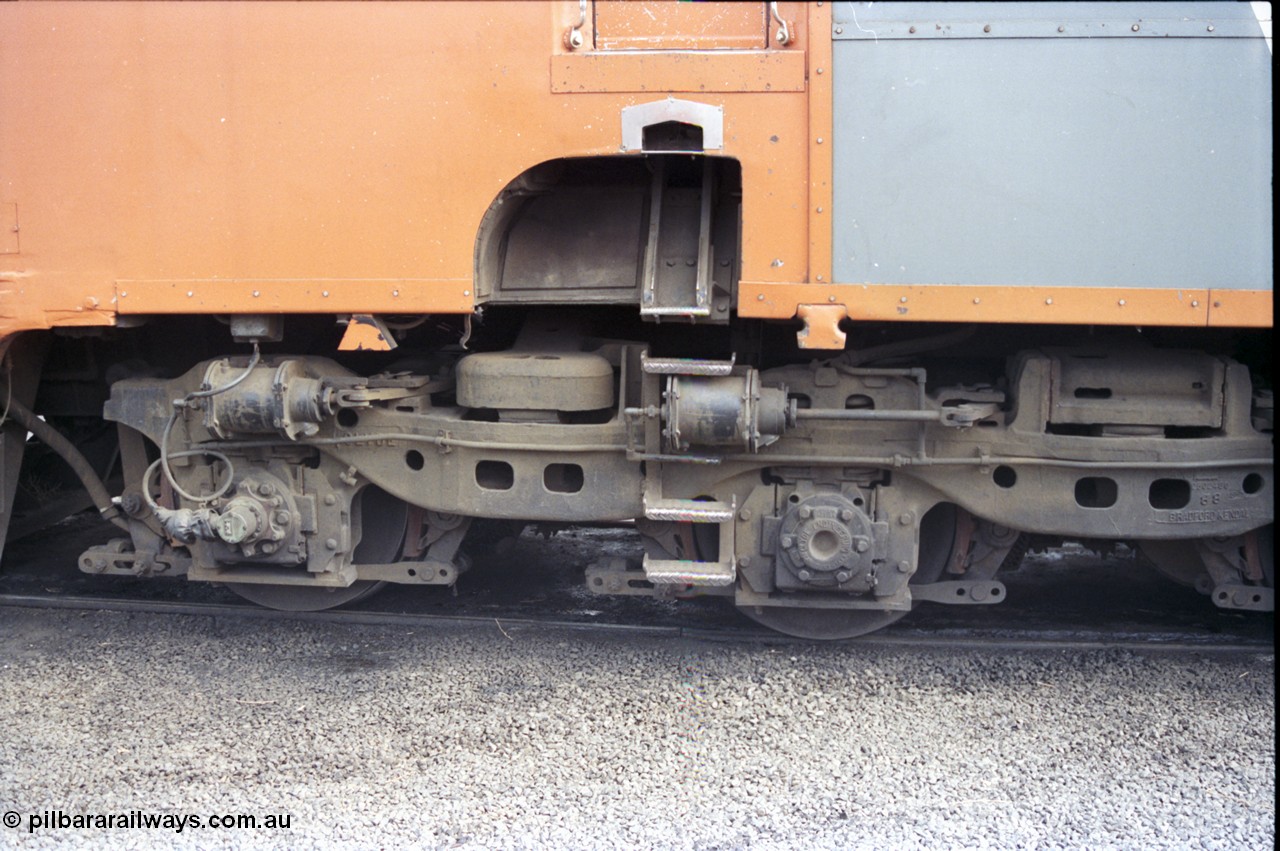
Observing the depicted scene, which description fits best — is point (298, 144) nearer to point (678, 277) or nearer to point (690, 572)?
point (678, 277)

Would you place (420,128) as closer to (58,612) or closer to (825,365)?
(825,365)

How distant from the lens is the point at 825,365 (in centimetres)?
425

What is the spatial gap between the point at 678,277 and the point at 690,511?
91 centimetres

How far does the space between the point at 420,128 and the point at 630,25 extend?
2.81ft

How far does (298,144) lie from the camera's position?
13.0 feet

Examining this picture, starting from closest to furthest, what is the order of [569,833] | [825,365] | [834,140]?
[569,833] → [834,140] → [825,365]

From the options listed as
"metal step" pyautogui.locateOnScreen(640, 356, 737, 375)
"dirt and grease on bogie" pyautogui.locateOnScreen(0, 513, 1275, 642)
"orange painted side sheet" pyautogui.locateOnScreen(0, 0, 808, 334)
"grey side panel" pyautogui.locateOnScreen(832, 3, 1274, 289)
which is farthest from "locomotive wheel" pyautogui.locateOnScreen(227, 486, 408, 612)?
"grey side panel" pyautogui.locateOnScreen(832, 3, 1274, 289)

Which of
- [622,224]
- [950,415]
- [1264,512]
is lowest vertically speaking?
[1264,512]

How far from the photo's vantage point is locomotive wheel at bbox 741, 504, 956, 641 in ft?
15.2

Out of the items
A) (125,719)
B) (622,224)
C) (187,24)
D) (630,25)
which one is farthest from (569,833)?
(187,24)

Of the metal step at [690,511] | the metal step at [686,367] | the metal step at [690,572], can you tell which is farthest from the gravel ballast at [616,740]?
the metal step at [686,367]

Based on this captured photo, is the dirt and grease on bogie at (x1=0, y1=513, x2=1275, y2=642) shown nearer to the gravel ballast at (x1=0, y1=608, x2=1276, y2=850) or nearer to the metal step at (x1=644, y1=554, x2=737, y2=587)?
the gravel ballast at (x1=0, y1=608, x2=1276, y2=850)

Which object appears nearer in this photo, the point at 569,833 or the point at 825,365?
the point at 569,833

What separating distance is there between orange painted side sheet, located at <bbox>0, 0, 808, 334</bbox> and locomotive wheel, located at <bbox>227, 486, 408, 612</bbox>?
127cm
